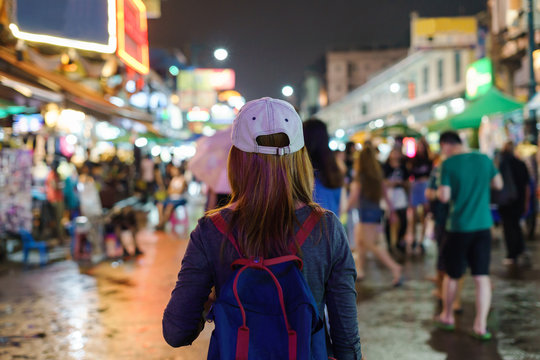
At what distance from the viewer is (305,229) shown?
199 cm

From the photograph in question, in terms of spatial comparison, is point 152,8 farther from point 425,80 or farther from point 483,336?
point 425,80

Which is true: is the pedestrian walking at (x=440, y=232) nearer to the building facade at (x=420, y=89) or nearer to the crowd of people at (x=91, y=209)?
the crowd of people at (x=91, y=209)

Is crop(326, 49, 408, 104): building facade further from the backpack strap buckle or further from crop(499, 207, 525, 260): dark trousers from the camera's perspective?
the backpack strap buckle

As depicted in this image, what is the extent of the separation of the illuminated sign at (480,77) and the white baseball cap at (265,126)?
2060 cm

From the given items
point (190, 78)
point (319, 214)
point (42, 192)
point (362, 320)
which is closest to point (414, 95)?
point (190, 78)

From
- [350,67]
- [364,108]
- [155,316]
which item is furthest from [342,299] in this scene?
[350,67]

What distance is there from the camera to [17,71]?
28.8 feet

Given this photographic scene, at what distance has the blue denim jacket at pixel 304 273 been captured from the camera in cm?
200

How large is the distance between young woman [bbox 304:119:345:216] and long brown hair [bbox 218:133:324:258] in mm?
2334

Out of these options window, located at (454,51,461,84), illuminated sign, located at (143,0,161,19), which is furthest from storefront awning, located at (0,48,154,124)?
window, located at (454,51,461,84)

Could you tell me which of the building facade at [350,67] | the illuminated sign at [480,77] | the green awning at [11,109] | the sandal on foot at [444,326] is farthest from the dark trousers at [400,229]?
the building facade at [350,67]

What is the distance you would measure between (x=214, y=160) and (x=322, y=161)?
1731 millimetres

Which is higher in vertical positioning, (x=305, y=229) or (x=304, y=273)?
(x=305, y=229)

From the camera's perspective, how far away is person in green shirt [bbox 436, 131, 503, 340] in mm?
5211
